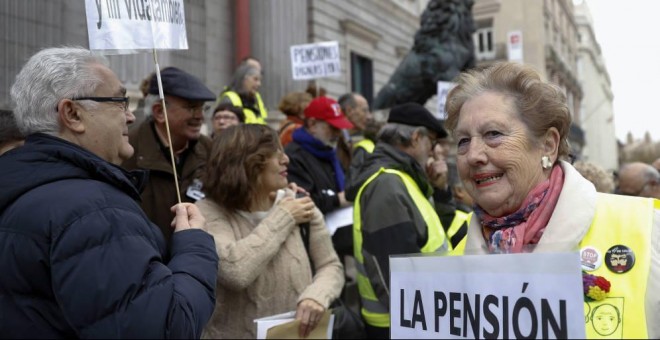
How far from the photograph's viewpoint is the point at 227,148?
3400mm

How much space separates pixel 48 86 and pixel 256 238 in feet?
4.39

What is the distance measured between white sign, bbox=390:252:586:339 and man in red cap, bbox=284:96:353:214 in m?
3.08

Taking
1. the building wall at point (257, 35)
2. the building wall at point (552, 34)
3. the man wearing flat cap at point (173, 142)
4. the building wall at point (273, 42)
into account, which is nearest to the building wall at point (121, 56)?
the building wall at point (257, 35)

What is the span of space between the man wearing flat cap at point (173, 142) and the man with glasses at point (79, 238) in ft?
4.08

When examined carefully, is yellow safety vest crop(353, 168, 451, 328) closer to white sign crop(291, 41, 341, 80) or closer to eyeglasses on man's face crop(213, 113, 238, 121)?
eyeglasses on man's face crop(213, 113, 238, 121)

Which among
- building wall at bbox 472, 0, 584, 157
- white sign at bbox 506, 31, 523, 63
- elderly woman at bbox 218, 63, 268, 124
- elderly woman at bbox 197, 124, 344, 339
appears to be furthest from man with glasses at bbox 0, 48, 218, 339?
white sign at bbox 506, 31, 523, 63

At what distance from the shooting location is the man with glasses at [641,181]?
5727 mm

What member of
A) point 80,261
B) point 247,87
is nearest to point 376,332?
point 80,261

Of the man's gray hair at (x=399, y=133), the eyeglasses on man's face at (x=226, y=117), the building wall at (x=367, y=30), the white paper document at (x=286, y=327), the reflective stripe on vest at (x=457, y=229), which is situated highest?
the building wall at (x=367, y=30)

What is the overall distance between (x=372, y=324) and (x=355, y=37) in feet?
50.2

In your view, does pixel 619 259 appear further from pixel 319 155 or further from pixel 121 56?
pixel 121 56

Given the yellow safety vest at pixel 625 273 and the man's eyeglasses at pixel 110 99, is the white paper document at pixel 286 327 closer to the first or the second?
the man's eyeglasses at pixel 110 99

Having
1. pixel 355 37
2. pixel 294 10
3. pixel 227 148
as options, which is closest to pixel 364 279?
pixel 227 148

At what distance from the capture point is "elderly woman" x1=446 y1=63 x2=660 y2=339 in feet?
5.90
